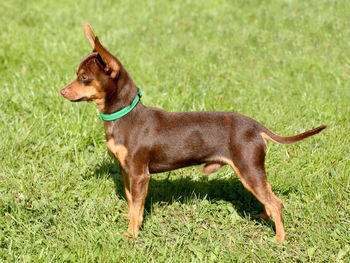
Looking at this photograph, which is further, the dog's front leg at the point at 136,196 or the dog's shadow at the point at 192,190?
the dog's shadow at the point at 192,190

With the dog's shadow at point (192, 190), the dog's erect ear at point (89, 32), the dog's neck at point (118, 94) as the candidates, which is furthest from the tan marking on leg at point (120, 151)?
the dog's erect ear at point (89, 32)

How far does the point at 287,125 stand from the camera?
5.54 meters

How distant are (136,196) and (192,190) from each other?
3.17 ft

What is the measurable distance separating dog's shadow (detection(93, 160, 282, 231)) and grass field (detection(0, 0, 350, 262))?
0.05 feet

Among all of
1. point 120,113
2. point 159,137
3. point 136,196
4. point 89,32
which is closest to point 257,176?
point 159,137

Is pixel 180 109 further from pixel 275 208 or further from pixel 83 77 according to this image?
pixel 275 208

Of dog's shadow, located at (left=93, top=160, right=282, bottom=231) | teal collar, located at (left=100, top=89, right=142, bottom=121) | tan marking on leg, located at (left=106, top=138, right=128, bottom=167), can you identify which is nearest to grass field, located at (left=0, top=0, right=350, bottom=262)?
dog's shadow, located at (left=93, top=160, right=282, bottom=231)

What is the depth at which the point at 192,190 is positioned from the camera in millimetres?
4531

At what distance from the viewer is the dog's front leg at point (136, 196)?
371 cm

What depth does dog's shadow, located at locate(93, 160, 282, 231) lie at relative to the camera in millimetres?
4379

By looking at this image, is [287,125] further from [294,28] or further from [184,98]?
[294,28]

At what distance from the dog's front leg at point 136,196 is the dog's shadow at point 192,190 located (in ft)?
1.50

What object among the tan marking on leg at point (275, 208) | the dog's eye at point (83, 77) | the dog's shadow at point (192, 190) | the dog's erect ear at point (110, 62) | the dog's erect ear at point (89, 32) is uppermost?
the dog's erect ear at point (89, 32)

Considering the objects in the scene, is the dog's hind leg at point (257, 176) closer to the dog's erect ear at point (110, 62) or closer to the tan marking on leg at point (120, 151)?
the tan marking on leg at point (120, 151)
